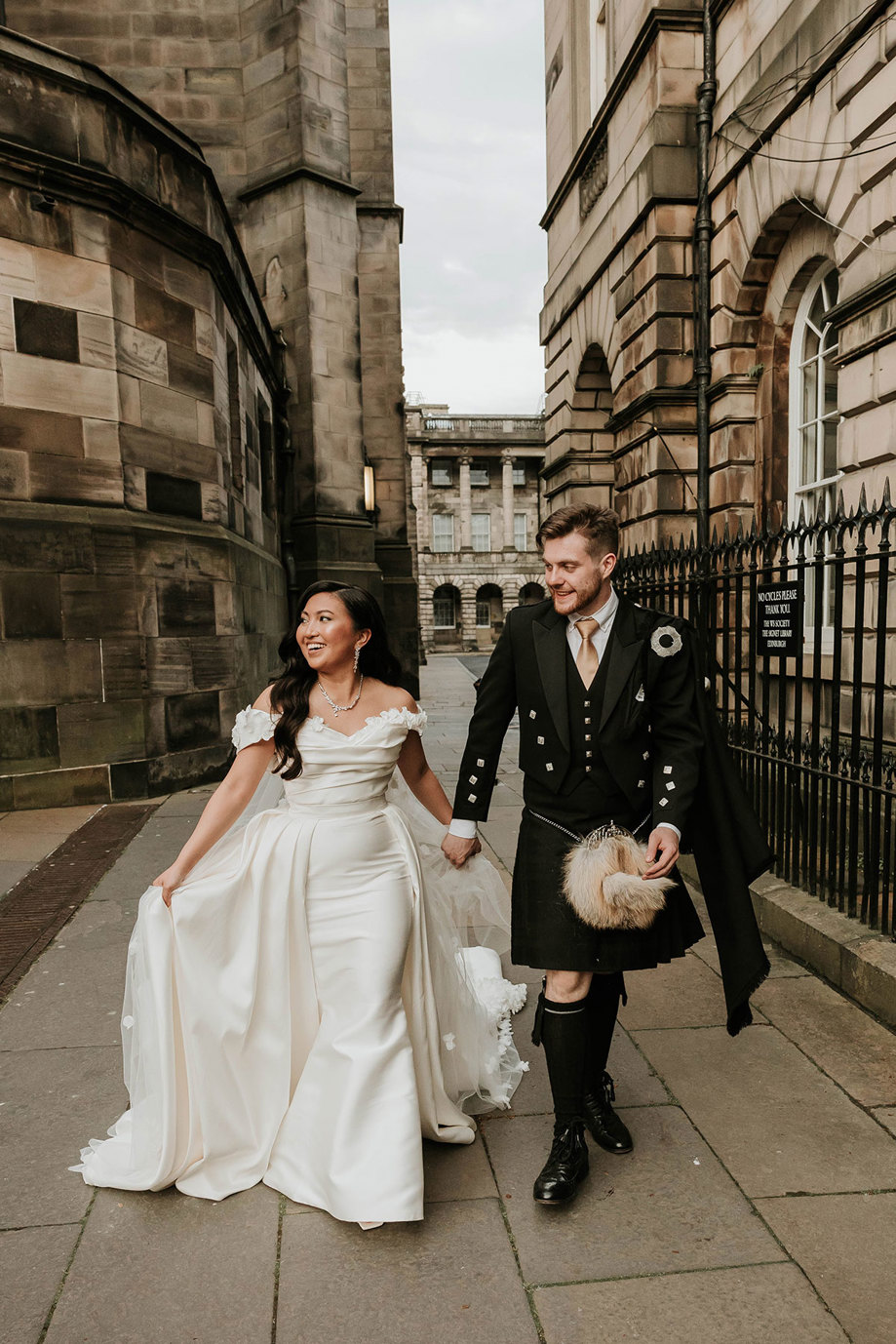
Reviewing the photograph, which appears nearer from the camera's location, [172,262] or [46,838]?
[46,838]

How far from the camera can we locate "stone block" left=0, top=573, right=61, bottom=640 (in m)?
6.89

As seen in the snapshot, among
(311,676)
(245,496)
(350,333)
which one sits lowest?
(311,676)

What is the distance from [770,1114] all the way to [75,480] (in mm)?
6710

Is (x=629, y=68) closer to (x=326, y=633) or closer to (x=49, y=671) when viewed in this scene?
(x=49, y=671)

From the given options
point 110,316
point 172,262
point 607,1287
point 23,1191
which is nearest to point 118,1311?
point 23,1191

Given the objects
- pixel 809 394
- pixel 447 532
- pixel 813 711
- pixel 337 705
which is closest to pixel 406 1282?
pixel 337 705

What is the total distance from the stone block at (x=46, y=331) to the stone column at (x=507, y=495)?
170ft

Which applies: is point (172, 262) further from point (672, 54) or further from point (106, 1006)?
point (106, 1006)

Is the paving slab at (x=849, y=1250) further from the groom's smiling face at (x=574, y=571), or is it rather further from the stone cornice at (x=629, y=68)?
the stone cornice at (x=629, y=68)

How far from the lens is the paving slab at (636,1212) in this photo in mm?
2176

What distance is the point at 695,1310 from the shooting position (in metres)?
2.01

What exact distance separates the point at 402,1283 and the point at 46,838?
16.2 ft

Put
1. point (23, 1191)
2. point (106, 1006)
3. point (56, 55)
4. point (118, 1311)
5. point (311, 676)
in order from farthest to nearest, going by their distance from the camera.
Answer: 1. point (56, 55)
2. point (106, 1006)
3. point (311, 676)
4. point (23, 1191)
5. point (118, 1311)

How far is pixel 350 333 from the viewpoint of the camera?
1379 centimetres
